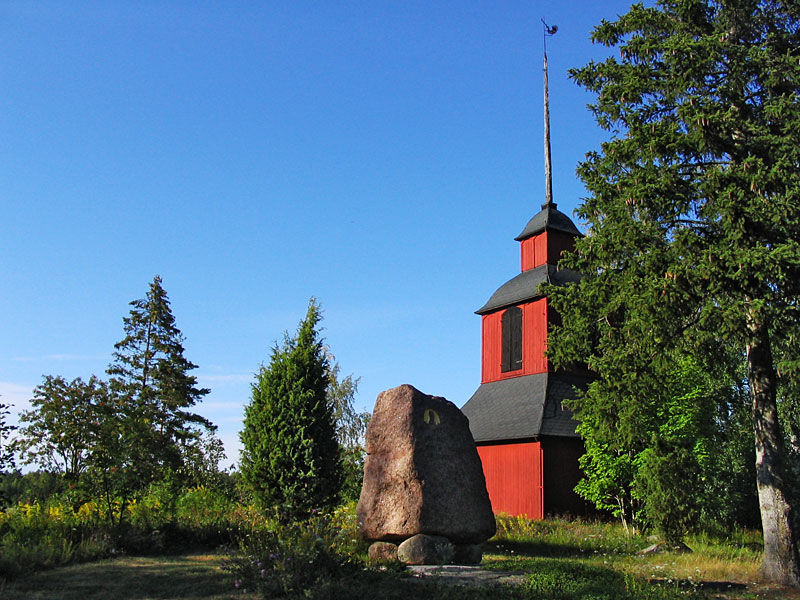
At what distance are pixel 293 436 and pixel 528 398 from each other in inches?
448

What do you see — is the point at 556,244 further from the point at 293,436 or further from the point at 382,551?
the point at 382,551

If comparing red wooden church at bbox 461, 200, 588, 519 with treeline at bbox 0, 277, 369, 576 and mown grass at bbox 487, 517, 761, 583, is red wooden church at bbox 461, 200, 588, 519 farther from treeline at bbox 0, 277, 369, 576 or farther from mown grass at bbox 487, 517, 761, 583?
treeline at bbox 0, 277, 369, 576

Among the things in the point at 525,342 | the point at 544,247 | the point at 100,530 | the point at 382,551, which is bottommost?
the point at 382,551

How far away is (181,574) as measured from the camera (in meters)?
9.95

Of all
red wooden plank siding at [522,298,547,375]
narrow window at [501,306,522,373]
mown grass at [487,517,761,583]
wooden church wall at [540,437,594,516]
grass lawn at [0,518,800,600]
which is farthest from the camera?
narrow window at [501,306,522,373]

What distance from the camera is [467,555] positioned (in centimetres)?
1230

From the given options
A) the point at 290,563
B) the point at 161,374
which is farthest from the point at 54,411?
the point at 290,563

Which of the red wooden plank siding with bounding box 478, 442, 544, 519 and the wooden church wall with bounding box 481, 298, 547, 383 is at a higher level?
the wooden church wall with bounding box 481, 298, 547, 383

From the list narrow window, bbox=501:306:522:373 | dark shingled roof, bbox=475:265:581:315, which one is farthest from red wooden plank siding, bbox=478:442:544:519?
dark shingled roof, bbox=475:265:581:315

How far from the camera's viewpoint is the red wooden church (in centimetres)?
2188

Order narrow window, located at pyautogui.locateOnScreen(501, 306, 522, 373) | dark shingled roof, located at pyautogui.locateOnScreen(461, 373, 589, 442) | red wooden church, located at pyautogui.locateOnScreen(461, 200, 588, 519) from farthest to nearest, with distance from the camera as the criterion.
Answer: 1. narrow window, located at pyautogui.locateOnScreen(501, 306, 522, 373)
2. dark shingled roof, located at pyautogui.locateOnScreen(461, 373, 589, 442)
3. red wooden church, located at pyautogui.locateOnScreen(461, 200, 588, 519)

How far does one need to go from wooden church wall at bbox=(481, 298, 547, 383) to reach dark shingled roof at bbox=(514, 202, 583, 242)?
3329 millimetres

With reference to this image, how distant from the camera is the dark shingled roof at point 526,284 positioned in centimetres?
2533

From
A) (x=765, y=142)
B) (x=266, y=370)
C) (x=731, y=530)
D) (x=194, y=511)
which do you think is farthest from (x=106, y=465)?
(x=731, y=530)
